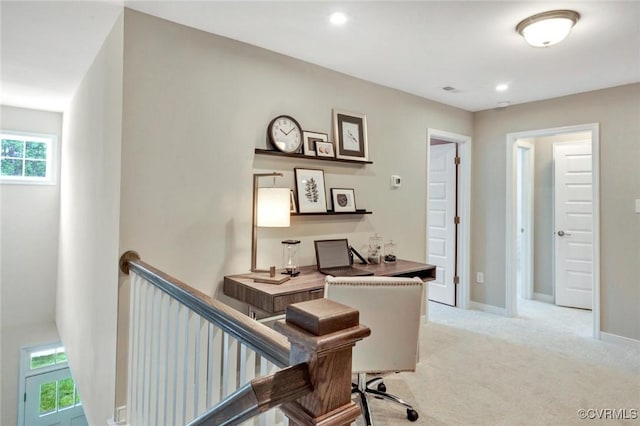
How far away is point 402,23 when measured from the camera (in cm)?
238

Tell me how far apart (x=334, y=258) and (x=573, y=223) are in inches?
144

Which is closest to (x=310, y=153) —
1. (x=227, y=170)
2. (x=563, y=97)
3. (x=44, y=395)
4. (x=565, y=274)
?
(x=227, y=170)

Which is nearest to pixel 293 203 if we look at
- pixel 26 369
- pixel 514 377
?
pixel 514 377

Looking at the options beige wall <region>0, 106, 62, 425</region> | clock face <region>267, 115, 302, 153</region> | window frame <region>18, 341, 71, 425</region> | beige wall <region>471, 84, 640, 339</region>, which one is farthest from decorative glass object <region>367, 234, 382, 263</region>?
beige wall <region>0, 106, 62, 425</region>

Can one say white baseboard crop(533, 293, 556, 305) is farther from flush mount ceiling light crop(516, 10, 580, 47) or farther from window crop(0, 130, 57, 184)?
window crop(0, 130, 57, 184)

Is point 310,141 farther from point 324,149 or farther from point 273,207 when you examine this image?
point 273,207

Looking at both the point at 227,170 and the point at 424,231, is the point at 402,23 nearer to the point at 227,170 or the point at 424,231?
the point at 227,170

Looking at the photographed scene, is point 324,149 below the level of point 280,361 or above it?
above

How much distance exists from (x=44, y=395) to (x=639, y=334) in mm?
6424

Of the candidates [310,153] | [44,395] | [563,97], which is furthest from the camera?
[44,395]

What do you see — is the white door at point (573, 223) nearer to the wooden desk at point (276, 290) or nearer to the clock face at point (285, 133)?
the wooden desk at point (276, 290)

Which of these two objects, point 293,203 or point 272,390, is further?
point 293,203

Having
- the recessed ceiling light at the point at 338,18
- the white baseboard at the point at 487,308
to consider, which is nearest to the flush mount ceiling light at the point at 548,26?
the recessed ceiling light at the point at 338,18

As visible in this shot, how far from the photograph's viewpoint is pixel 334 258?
9.66 ft
